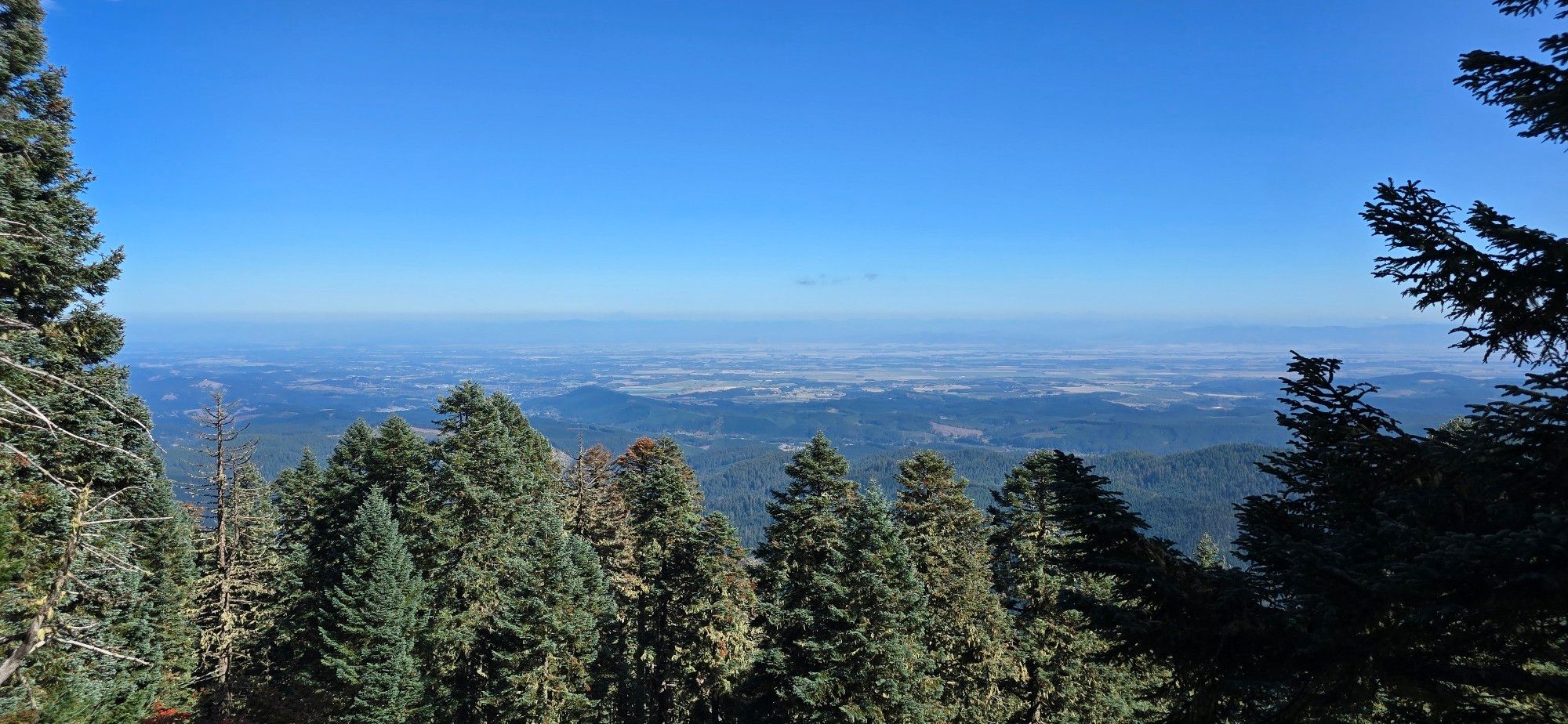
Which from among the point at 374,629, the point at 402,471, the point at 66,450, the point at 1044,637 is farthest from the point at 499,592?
the point at 1044,637

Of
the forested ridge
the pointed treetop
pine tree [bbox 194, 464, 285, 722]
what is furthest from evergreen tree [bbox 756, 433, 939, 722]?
pine tree [bbox 194, 464, 285, 722]

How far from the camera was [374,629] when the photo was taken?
2095 centimetres

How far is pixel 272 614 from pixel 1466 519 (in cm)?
3926

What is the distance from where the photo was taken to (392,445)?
28.7 m

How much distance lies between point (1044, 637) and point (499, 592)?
1759 cm

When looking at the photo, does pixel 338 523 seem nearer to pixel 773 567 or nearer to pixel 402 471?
pixel 402 471

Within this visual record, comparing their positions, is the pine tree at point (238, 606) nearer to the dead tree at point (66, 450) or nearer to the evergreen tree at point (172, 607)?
the evergreen tree at point (172, 607)

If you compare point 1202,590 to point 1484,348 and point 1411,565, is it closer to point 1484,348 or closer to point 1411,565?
point 1411,565

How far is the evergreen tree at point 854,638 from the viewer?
17109mm

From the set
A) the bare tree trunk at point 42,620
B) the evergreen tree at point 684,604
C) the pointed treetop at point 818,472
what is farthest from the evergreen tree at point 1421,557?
the evergreen tree at point 684,604

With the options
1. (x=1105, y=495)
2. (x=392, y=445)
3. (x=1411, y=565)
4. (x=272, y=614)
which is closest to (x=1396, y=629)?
(x=1411, y=565)

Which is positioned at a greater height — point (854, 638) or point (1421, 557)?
point (1421, 557)

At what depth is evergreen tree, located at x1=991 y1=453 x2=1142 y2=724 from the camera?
1953 cm

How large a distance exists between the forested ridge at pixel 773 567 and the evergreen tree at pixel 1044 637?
0.09 m
